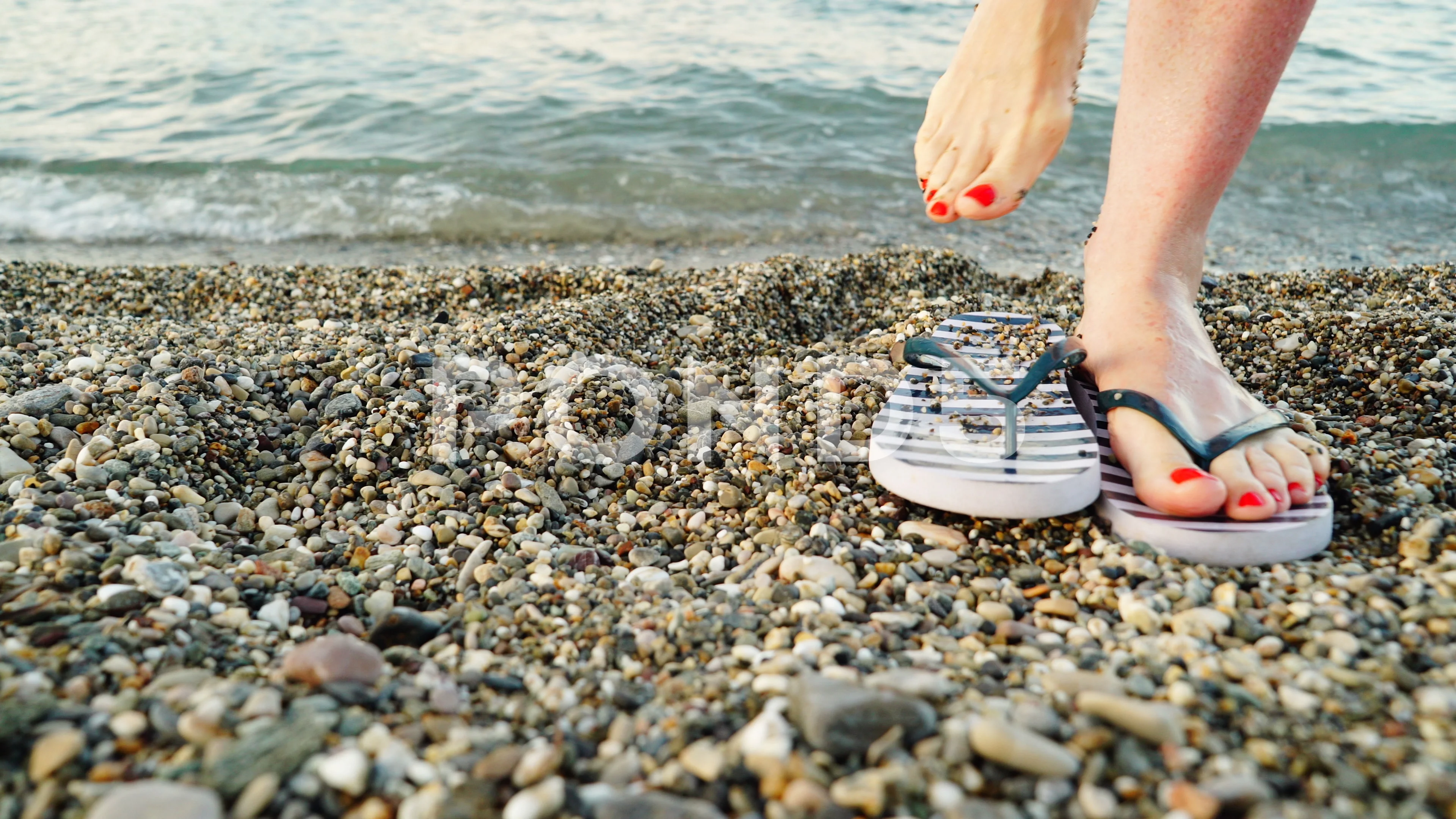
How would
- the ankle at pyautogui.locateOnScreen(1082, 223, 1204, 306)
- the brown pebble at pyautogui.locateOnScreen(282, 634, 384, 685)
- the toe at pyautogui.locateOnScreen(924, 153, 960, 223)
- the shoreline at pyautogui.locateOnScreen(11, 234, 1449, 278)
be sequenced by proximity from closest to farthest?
1. the brown pebble at pyautogui.locateOnScreen(282, 634, 384, 685)
2. the ankle at pyautogui.locateOnScreen(1082, 223, 1204, 306)
3. the toe at pyautogui.locateOnScreen(924, 153, 960, 223)
4. the shoreline at pyautogui.locateOnScreen(11, 234, 1449, 278)

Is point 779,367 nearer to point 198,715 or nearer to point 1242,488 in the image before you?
point 1242,488

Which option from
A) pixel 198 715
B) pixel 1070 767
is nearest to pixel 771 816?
pixel 1070 767

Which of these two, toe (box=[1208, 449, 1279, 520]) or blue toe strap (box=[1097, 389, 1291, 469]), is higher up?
blue toe strap (box=[1097, 389, 1291, 469])

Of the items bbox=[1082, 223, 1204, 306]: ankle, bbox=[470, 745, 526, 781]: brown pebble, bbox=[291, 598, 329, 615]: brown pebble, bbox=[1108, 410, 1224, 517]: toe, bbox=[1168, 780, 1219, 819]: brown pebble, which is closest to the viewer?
bbox=[1168, 780, 1219, 819]: brown pebble

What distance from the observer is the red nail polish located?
7.39 feet

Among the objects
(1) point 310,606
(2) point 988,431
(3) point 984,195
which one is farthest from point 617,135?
(1) point 310,606

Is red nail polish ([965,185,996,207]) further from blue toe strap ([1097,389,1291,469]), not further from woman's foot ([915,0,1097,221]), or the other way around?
blue toe strap ([1097,389,1291,469])

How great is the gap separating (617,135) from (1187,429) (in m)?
5.51

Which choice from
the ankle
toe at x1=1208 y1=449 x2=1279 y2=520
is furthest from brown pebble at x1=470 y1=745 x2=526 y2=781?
the ankle

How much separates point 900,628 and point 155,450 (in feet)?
5.59

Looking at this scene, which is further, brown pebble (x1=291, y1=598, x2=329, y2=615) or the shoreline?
the shoreline

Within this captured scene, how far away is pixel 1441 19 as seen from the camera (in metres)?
8.77

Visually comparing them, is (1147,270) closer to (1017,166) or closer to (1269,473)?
(1017,166)

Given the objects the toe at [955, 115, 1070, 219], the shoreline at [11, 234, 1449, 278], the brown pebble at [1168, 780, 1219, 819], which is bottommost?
the brown pebble at [1168, 780, 1219, 819]
